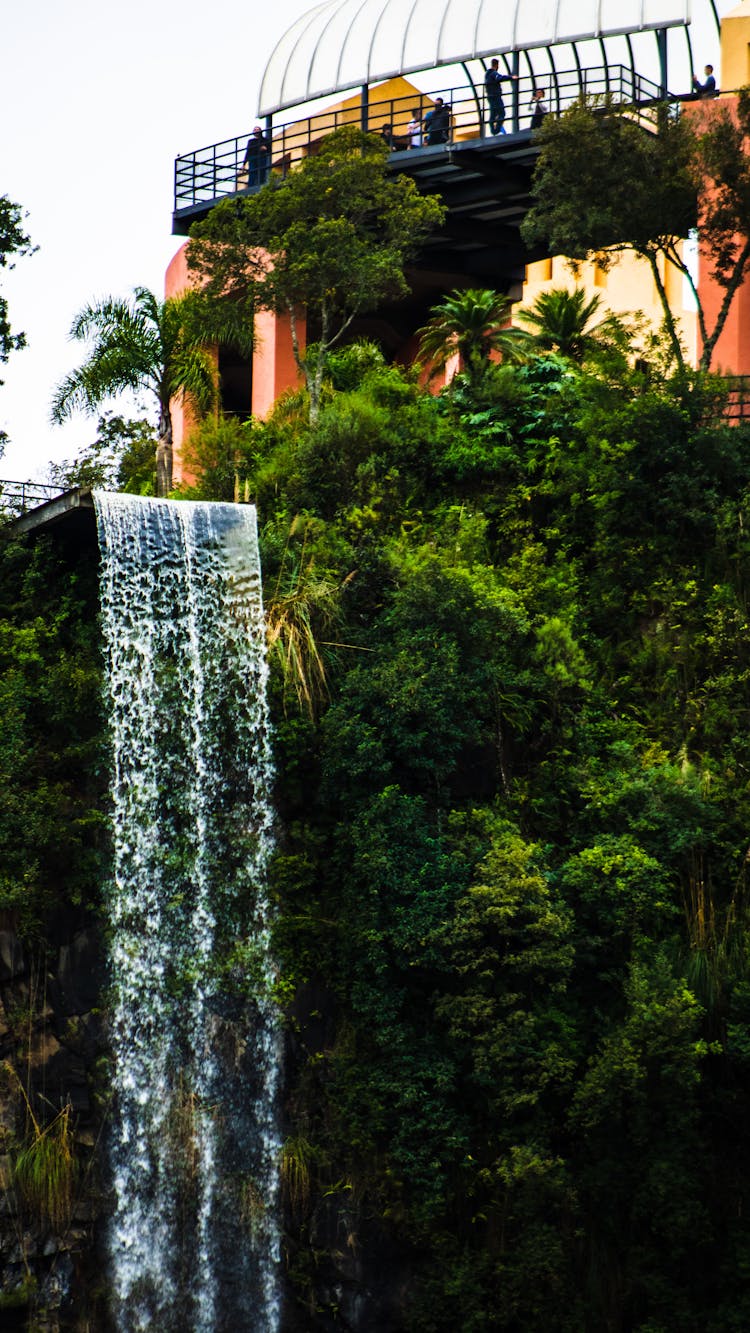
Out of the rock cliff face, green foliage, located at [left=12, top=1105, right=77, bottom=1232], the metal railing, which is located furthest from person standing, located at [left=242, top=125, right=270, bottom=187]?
green foliage, located at [left=12, top=1105, right=77, bottom=1232]

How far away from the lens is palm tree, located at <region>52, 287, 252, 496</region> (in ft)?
80.0

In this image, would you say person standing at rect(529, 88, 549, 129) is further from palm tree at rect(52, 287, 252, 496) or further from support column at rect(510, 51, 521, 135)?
palm tree at rect(52, 287, 252, 496)

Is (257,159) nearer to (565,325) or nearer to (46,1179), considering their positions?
(565,325)

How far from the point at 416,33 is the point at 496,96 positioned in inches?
83.6

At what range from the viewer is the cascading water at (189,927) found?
17.4m

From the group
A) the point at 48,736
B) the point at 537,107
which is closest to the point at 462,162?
the point at 537,107

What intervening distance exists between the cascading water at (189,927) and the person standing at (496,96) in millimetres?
11191

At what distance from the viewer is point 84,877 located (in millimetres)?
18438

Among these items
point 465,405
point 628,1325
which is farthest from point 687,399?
point 628,1325

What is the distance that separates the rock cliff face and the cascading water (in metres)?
0.26

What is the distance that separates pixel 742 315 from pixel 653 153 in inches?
144

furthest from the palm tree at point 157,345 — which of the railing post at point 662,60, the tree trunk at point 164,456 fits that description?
the railing post at point 662,60

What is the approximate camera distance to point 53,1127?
1750 cm

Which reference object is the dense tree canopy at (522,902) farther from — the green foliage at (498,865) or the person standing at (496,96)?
the person standing at (496,96)
